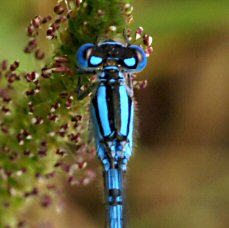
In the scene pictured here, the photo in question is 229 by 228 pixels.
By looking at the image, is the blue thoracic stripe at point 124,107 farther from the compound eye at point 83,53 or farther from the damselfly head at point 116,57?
the compound eye at point 83,53

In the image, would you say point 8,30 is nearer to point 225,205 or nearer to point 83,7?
point 83,7

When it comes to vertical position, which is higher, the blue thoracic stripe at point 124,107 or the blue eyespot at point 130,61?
the blue eyespot at point 130,61

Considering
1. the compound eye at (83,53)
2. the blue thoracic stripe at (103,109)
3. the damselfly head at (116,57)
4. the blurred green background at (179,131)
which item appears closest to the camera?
the compound eye at (83,53)

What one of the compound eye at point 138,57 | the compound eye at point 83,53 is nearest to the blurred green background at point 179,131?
the compound eye at point 138,57

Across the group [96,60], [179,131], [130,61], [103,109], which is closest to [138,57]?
[130,61]

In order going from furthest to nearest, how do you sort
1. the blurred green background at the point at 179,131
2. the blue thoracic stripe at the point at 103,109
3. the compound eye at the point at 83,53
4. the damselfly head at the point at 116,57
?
the blurred green background at the point at 179,131 < the blue thoracic stripe at the point at 103,109 < the damselfly head at the point at 116,57 < the compound eye at the point at 83,53

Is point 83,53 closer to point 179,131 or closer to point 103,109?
point 103,109

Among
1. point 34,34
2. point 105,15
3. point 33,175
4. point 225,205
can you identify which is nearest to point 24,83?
point 34,34
